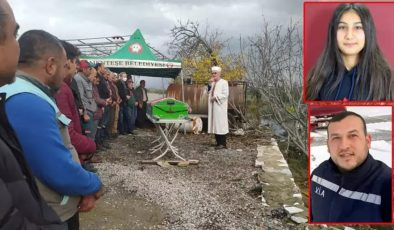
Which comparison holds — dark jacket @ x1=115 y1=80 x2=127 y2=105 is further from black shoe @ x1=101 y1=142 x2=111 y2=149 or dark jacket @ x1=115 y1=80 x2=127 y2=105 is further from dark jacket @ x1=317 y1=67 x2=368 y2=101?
dark jacket @ x1=317 y1=67 x2=368 y2=101

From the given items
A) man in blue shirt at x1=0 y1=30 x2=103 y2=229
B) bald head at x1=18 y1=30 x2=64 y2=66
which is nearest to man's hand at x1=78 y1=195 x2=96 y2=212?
man in blue shirt at x1=0 y1=30 x2=103 y2=229

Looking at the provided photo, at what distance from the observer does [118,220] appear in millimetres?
4703

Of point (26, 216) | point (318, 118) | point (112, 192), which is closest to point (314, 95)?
point (318, 118)

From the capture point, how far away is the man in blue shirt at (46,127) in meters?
1.86

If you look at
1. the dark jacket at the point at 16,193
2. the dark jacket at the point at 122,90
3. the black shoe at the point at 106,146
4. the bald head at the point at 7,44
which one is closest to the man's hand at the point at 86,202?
the dark jacket at the point at 16,193

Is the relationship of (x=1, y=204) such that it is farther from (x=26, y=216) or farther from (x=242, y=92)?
(x=242, y=92)

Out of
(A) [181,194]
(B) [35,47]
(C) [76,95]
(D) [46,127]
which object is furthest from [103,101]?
(D) [46,127]

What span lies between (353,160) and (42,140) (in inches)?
52.6

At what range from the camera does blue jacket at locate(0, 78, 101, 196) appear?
185cm

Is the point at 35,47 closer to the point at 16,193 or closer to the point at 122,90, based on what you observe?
the point at 16,193

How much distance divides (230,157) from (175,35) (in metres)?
14.4

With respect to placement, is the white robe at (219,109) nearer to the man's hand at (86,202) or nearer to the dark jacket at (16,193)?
the man's hand at (86,202)

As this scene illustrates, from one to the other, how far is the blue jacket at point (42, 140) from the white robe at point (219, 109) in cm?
766

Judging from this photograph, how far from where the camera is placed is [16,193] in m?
1.35
